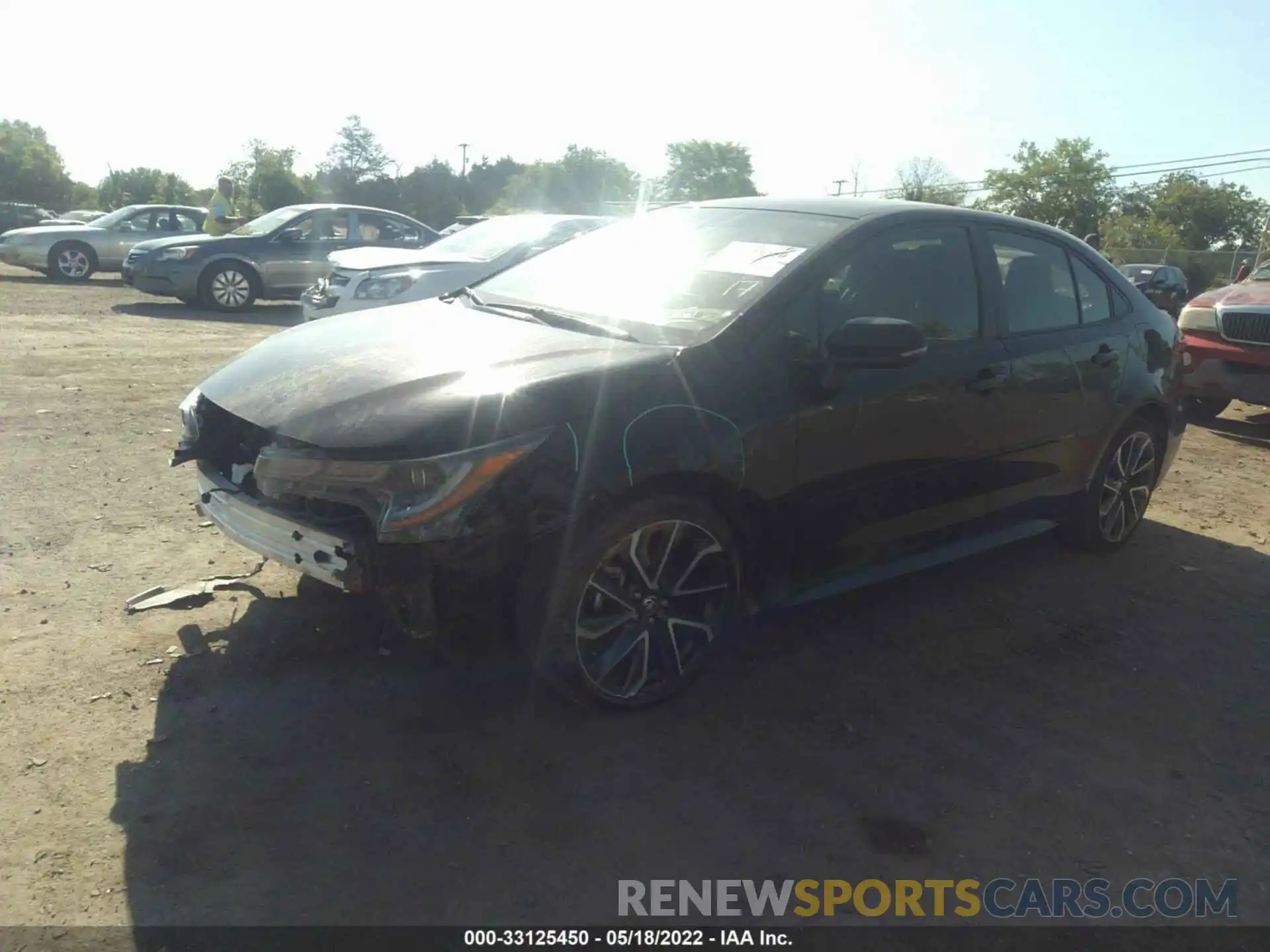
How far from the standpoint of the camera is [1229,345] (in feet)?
27.5

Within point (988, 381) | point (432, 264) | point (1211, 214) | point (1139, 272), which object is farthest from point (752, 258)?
point (1211, 214)

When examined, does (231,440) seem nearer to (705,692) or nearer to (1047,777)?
(705,692)

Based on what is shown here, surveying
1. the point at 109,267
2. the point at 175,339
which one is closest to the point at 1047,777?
the point at 175,339

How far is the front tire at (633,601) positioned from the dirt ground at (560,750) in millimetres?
169

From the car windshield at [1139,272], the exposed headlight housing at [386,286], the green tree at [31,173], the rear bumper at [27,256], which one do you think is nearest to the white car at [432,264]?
the exposed headlight housing at [386,286]

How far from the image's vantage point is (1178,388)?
546 centimetres

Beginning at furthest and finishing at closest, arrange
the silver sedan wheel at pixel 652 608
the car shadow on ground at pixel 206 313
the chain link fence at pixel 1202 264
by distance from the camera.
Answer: the chain link fence at pixel 1202 264 → the car shadow on ground at pixel 206 313 → the silver sedan wheel at pixel 652 608

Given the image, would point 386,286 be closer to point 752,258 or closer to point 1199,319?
point 752,258

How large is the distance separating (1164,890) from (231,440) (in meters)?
3.24

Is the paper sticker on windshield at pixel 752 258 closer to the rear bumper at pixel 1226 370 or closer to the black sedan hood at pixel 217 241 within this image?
the rear bumper at pixel 1226 370

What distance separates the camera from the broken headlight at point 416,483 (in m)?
2.83

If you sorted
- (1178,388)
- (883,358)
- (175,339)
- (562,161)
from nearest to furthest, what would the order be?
(883,358)
(1178,388)
(175,339)
(562,161)

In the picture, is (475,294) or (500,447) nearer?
(500,447)

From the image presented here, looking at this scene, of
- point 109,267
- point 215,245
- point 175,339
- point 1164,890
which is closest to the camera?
point 1164,890
